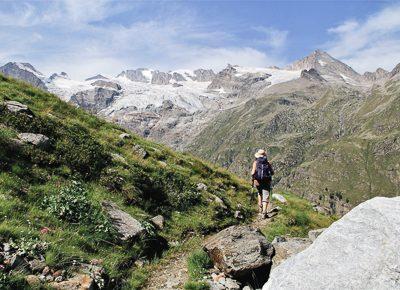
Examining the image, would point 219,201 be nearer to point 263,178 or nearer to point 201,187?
point 201,187

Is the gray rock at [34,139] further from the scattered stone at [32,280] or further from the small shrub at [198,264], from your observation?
the scattered stone at [32,280]

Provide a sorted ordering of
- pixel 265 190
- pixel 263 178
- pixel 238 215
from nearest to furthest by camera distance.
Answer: pixel 238 215 < pixel 263 178 < pixel 265 190

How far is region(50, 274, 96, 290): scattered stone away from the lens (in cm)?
1008

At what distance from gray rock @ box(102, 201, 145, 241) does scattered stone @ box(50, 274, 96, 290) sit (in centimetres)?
333

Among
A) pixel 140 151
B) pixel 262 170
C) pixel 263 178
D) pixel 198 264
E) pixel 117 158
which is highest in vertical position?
pixel 140 151

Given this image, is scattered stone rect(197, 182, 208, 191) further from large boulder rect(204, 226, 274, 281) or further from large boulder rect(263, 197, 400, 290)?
large boulder rect(263, 197, 400, 290)

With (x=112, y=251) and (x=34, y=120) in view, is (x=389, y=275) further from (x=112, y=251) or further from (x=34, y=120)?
(x=34, y=120)

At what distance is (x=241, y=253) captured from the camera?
1321cm

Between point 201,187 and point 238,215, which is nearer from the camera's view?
point 238,215

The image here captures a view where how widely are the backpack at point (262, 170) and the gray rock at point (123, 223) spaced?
9747 millimetres

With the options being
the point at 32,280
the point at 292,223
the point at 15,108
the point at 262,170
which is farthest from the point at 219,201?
the point at 32,280

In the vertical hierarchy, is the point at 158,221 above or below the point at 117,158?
below

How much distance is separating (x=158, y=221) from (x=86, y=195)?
3322mm

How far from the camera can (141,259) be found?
14.0m
